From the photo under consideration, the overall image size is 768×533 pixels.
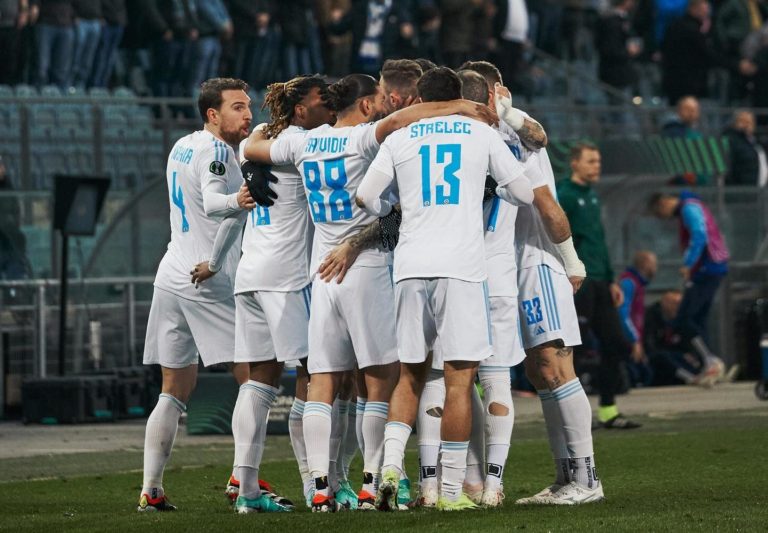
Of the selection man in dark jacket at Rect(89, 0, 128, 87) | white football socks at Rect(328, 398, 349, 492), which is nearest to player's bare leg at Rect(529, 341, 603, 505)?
white football socks at Rect(328, 398, 349, 492)

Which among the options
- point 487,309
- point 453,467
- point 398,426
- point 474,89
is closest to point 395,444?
point 398,426

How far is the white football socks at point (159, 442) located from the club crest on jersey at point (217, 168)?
3.88 ft

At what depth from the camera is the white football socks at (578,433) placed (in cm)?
859

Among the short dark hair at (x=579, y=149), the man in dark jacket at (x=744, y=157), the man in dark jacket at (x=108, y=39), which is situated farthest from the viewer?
the man in dark jacket at (x=744, y=157)

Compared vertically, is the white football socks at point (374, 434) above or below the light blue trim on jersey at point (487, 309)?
below

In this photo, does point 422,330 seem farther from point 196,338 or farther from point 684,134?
point 684,134

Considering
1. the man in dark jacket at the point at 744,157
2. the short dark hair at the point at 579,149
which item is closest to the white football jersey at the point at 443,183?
the short dark hair at the point at 579,149

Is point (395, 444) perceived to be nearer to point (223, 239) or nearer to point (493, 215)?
point (493, 215)

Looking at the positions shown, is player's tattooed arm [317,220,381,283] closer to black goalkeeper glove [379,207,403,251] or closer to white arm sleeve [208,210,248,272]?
black goalkeeper glove [379,207,403,251]

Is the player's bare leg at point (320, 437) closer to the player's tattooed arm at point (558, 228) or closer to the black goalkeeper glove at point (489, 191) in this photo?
the black goalkeeper glove at point (489, 191)

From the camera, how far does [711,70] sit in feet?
88.0

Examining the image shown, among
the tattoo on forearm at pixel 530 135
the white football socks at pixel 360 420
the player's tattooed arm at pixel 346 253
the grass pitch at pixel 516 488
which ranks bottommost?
the grass pitch at pixel 516 488

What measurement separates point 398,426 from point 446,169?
3.97ft

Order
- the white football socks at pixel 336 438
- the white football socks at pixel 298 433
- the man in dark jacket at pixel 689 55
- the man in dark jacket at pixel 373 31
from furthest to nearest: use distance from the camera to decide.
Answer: the man in dark jacket at pixel 689 55 → the man in dark jacket at pixel 373 31 → the white football socks at pixel 298 433 → the white football socks at pixel 336 438
